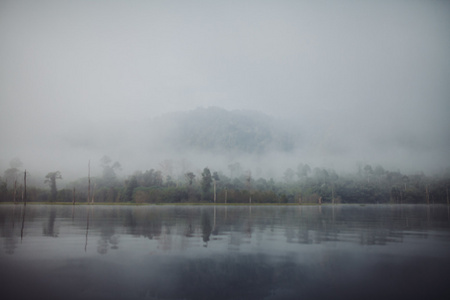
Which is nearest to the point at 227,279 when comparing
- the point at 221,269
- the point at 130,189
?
the point at 221,269

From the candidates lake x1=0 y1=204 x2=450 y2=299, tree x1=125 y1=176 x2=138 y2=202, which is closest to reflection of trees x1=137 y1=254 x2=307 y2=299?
lake x1=0 y1=204 x2=450 y2=299

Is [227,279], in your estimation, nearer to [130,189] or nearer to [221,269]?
[221,269]

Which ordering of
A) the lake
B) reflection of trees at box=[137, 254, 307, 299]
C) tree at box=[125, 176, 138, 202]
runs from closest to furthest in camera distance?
1. reflection of trees at box=[137, 254, 307, 299]
2. the lake
3. tree at box=[125, 176, 138, 202]

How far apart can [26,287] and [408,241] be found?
62.4ft

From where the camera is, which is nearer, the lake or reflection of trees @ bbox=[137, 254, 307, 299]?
reflection of trees @ bbox=[137, 254, 307, 299]

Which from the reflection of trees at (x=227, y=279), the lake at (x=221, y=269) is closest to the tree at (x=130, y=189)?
the lake at (x=221, y=269)

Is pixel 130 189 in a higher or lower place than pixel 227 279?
higher

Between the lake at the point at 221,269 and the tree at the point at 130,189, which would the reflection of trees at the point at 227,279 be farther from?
the tree at the point at 130,189

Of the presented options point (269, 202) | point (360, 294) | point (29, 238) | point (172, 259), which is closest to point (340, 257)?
point (360, 294)

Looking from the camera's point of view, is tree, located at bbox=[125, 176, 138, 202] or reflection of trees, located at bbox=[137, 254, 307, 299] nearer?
reflection of trees, located at bbox=[137, 254, 307, 299]

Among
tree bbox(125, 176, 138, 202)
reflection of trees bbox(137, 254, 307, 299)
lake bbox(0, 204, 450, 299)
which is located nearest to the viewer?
reflection of trees bbox(137, 254, 307, 299)

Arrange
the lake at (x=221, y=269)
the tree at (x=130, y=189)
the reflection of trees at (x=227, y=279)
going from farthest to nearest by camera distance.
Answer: the tree at (x=130, y=189)
the lake at (x=221, y=269)
the reflection of trees at (x=227, y=279)

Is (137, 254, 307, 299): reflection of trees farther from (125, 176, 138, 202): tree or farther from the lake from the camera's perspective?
(125, 176, 138, 202): tree

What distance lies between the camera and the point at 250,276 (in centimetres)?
951
